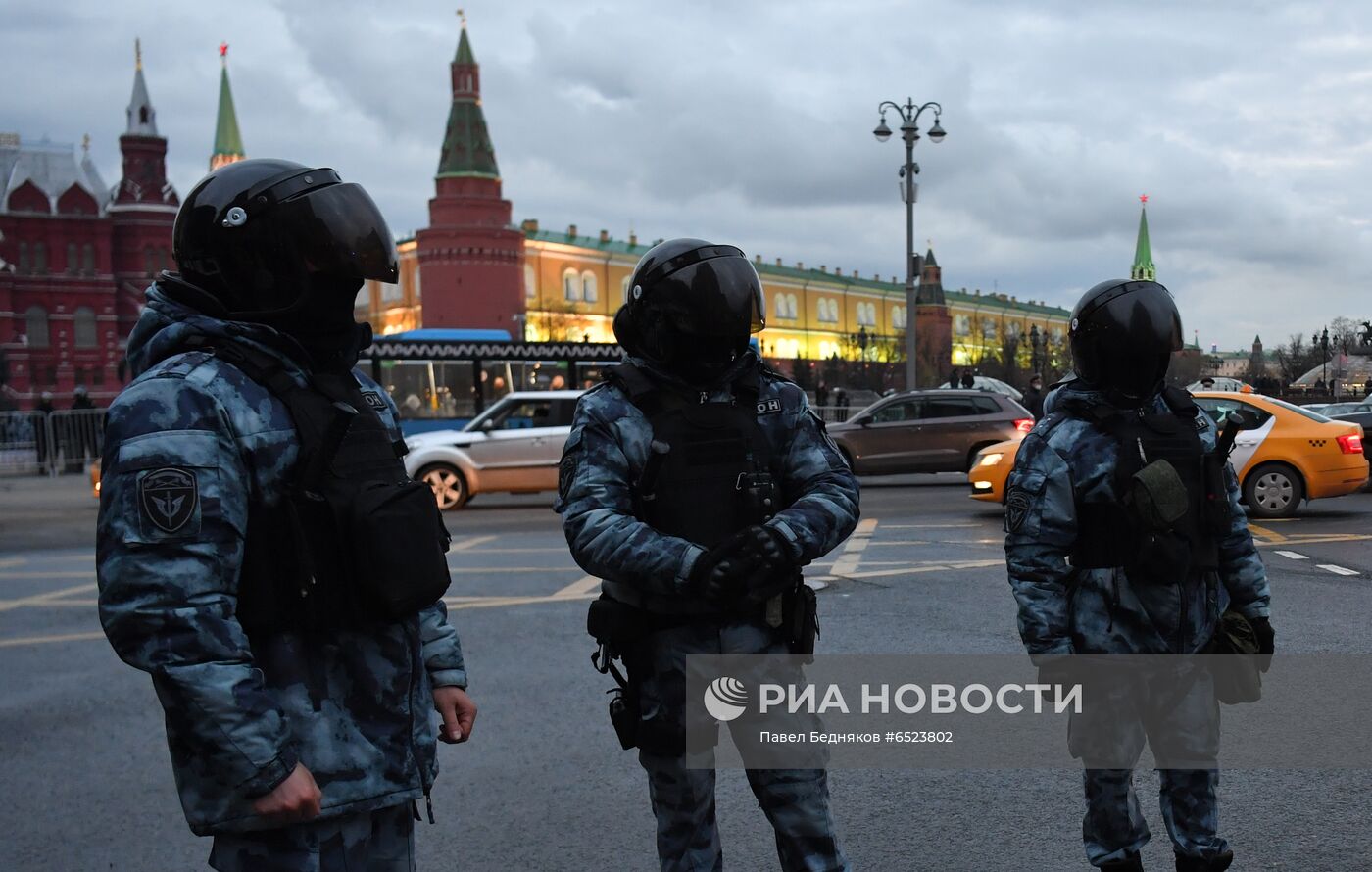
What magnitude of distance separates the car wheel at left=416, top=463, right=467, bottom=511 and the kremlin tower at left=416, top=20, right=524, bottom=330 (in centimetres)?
7102

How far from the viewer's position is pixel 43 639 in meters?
7.83

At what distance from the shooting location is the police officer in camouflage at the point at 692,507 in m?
2.86

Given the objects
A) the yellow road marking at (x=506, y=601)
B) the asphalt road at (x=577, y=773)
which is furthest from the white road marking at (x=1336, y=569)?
the yellow road marking at (x=506, y=601)

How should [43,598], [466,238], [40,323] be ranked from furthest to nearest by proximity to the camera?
[466,238], [40,323], [43,598]

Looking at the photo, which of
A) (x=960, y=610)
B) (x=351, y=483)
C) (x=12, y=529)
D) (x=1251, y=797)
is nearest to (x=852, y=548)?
(x=960, y=610)

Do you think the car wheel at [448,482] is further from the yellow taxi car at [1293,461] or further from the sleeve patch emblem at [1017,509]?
the sleeve patch emblem at [1017,509]

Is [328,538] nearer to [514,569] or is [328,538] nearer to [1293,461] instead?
[514,569]

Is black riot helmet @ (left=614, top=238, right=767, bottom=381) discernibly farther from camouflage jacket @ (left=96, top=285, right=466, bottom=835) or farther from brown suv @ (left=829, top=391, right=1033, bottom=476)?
brown suv @ (left=829, top=391, right=1033, bottom=476)

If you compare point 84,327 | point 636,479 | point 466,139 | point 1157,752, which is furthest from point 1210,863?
point 466,139

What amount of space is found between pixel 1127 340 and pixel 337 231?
212 centimetres

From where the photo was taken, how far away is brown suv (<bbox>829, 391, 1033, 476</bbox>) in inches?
714

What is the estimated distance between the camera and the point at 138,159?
3349 inches

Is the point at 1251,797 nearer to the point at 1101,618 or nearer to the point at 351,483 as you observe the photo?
the point at 1101,618

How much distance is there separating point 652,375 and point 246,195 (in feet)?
3.51
